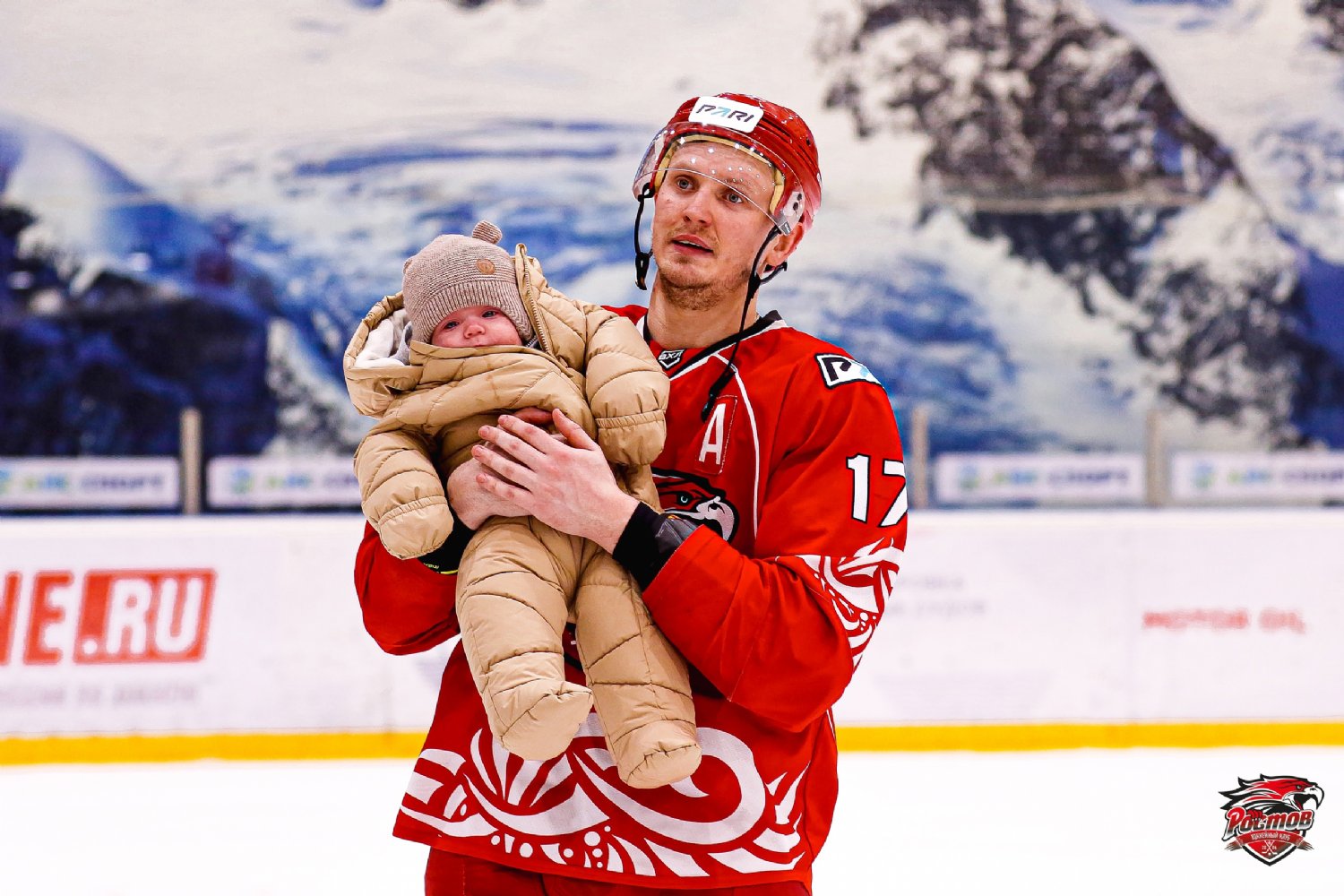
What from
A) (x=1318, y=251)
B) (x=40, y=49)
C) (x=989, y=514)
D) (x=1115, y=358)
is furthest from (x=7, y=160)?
(x=1318, y=251)

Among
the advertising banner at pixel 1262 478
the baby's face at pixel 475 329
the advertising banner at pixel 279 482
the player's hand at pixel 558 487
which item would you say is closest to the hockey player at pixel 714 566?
the player's hand at pixel 558 487

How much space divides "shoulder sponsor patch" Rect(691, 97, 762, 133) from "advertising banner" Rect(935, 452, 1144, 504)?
6.08m

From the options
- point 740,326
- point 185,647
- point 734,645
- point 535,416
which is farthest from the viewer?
point 185,647

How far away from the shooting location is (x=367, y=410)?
151 cm

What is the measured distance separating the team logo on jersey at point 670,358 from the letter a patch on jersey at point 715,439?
0.12 m

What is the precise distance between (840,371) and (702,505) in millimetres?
239

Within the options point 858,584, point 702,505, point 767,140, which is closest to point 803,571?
point 858,584

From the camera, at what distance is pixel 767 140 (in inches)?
64.1

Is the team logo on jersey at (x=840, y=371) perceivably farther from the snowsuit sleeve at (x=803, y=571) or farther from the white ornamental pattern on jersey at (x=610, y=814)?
the white ornamental pattern on jersey at (x=610, y=814)

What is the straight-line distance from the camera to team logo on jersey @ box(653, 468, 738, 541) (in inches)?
61.9

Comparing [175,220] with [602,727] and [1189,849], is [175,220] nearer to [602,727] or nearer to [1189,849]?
[1189,849]

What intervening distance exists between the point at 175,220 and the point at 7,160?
42.8 inches

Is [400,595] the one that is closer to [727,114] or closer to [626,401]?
[626,401]

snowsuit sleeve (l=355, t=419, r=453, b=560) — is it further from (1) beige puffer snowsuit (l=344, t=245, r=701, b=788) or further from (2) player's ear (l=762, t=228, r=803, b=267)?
(2) player's ear (l=762, t=228, r=803, b=267)
